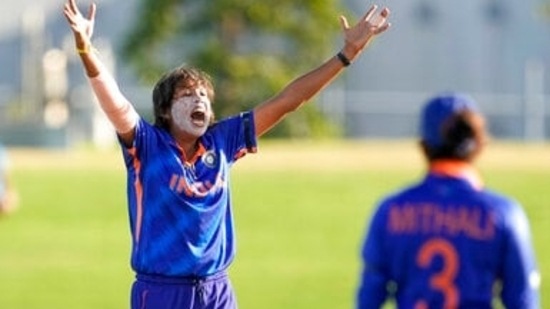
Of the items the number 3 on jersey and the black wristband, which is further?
the black wristband

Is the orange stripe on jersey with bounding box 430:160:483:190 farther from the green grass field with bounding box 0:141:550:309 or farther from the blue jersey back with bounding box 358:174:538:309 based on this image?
the green grass field with bounding box 0:141:550:309

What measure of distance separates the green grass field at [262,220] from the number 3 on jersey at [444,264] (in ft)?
34.3

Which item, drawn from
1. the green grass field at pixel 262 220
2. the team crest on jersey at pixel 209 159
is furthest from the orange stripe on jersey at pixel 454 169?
the green grass field at pixel 262 220

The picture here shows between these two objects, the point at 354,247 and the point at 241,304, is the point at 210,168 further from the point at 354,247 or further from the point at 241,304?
A: the point at 354,247

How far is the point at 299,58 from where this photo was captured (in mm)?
54688

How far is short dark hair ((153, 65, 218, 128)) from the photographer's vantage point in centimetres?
930

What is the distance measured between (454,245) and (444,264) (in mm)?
71

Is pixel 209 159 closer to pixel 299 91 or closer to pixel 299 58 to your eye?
pixel 299 91

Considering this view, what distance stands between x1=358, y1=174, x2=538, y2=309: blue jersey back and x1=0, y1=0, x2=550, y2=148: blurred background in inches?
1779

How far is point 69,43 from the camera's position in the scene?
191 feet

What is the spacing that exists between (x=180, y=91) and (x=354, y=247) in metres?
14.3

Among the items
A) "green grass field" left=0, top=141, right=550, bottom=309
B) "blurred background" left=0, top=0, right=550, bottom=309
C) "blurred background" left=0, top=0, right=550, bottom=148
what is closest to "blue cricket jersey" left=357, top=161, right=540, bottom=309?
"green grass field" left=0, top=141, right=550, bottom=309

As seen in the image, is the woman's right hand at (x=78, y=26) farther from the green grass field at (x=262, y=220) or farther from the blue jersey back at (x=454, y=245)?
the green grass field at (x=262, y=220)

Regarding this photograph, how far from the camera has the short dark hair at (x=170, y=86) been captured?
30.5ft
